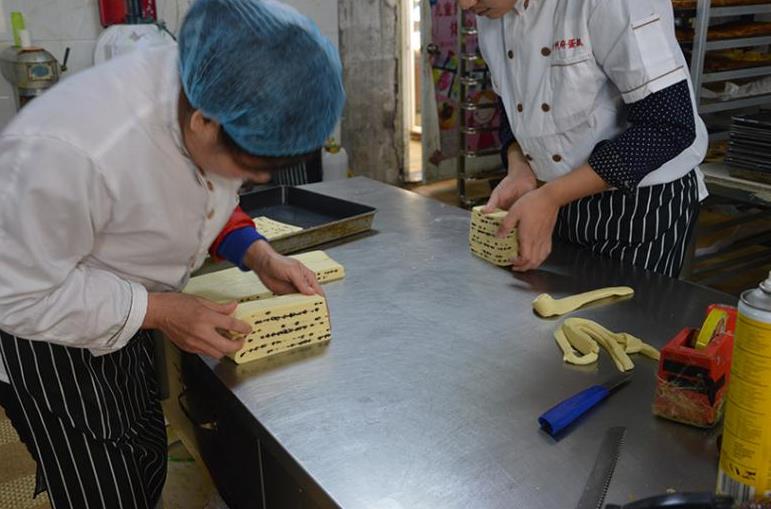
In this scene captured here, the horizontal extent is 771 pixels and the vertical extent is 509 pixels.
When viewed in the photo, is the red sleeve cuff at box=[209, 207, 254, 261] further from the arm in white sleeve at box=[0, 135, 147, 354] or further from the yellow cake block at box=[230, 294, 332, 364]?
the arm in white sleeve at box=[0, 135, 147, 354]

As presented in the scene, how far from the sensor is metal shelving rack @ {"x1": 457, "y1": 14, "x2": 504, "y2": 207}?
4457 millimetres

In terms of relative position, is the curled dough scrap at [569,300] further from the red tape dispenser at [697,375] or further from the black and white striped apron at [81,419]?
the black and white striped apron at [81,419]

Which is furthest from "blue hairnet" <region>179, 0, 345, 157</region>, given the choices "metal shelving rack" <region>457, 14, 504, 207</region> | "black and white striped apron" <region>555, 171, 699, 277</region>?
"metal shelving rack" <region>457, 14, 504, 207</region>

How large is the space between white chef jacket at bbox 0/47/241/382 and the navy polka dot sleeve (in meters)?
0.76

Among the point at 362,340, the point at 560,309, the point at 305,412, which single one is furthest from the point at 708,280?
the point at 305,412

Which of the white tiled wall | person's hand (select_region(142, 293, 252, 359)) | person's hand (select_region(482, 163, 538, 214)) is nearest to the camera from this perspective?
person's hand (select_region(142, 293, 252, 359))

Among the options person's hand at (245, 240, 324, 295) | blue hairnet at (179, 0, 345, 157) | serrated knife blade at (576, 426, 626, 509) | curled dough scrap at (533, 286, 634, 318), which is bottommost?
serrated knife blade at (576, 426, 626, 509)

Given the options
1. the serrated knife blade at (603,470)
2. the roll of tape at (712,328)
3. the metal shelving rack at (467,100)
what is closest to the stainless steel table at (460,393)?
the serrated knife blade at (603,470)

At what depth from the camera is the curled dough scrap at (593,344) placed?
1.09m

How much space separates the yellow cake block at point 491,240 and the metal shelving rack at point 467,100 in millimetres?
2984

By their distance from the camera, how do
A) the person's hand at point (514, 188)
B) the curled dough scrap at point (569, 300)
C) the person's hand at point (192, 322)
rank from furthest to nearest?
the person's hand at point (514, 188) < the curled dough scrap at point (569, 300) < the person's hand at point (192, 322)

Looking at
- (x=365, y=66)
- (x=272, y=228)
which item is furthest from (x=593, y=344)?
(x=365, y=66)

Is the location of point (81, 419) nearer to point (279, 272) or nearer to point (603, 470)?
point (279, 272)

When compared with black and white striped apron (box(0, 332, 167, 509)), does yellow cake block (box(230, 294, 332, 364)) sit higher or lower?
higher
